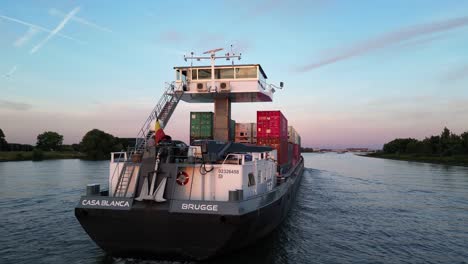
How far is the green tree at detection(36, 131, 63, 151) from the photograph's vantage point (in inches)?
4402

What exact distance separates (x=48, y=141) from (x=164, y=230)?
120 metres

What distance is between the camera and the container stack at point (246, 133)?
2274 centimetres

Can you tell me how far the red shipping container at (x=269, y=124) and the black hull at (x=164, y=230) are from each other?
11596 mm

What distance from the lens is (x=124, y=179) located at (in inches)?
412

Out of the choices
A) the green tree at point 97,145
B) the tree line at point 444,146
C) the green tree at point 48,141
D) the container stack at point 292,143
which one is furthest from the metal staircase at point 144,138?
the green tree at point 48,141

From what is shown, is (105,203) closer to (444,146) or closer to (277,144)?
(277,144)

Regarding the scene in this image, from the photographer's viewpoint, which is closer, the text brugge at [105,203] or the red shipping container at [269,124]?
the text brugge at [105,203]

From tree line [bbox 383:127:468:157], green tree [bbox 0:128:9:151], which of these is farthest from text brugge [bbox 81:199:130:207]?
green tree [bbox 0:128:9:151]

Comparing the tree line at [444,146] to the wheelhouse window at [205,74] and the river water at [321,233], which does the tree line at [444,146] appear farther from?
the wheelhouse window at [205,74]

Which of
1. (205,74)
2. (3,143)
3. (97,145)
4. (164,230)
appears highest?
(205,74)

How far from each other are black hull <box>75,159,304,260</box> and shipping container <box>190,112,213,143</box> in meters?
10.5

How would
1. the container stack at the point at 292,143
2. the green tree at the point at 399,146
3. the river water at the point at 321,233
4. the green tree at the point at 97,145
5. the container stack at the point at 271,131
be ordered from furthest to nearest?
1. the green tree at the point at 399,146
2. the green tree at the point at 97,145
3. the container stack at the point at 292,143
4. the container stack at the point at 271,131
5. the river water at the point at 321,233

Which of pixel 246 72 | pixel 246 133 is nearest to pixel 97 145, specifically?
pixel 246 133

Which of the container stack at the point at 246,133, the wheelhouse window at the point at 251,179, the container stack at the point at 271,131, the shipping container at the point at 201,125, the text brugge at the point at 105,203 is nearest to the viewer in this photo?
the text brugge at the point at 105,203
